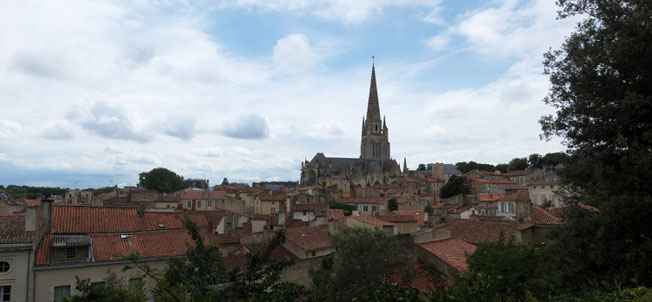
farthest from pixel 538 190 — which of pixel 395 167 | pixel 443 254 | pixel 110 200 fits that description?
→ pixel 395 167

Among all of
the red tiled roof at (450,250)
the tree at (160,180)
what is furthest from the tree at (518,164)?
the red tiled roof at (450,250)

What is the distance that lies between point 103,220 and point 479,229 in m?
21.5

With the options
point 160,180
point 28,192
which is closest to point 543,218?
point 160,180

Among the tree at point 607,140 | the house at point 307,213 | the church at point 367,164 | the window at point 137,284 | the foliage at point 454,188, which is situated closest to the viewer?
the tree at point 607,140

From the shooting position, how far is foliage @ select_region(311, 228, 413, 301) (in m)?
13.7

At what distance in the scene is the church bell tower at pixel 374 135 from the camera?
4961 inches

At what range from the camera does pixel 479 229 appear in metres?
22.5

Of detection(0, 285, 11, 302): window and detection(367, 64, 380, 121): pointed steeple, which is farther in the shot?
detection(367, 64, 380, 121): pointed steeple

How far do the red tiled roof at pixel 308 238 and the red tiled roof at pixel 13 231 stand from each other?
13543 mm

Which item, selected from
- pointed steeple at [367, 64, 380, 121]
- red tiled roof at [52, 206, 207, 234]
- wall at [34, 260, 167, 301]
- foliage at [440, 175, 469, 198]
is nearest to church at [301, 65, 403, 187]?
pointed steeple at [367, 64, 380, 121]

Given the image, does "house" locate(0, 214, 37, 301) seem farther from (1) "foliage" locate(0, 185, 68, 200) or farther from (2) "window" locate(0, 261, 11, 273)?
(1) "foliage" locate(0, 185, 68, 200)

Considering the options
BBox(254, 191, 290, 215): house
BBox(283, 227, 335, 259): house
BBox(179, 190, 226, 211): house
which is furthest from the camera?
BBox(179, 190, 226, 211): house

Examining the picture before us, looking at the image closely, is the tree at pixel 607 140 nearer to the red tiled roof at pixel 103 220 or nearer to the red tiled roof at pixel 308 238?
the red tiled roof at pixel 308 238

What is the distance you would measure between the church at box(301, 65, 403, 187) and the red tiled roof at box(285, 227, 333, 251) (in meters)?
59.6
